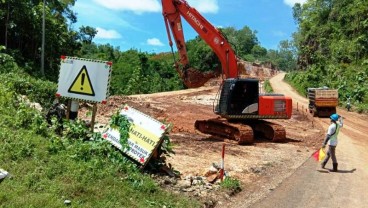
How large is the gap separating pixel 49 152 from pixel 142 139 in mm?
1985

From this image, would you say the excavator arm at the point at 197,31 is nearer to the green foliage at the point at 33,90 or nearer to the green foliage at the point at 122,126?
the green foliage at the point at 33,90

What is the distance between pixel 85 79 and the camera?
9.56 meters

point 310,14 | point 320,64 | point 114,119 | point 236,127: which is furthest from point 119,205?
point 310,14

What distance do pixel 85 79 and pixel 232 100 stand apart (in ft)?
26.6

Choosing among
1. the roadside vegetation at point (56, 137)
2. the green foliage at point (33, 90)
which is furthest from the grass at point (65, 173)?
the green foliage at point (33, 90)

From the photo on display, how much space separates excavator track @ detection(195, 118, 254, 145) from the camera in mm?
16094

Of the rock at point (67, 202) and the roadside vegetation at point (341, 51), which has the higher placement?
the roadside vegetation at point (341, 51)

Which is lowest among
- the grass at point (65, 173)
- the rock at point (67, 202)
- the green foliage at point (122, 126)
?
the rock at point (67, 202)

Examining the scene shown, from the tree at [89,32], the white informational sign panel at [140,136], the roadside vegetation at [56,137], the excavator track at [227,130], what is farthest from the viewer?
the tree at [89,32]

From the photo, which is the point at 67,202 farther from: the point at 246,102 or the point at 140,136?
the point at 246,102

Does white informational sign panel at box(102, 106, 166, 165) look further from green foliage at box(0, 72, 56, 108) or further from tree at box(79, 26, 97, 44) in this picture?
tree at box(79, 26, 97, 44)

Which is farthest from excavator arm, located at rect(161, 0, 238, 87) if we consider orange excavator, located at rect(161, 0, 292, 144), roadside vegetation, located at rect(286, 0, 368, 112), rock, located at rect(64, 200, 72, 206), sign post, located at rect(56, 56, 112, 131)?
roadside vegetation, located at rect(286, 0, 368, 112)

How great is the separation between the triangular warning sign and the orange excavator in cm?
784

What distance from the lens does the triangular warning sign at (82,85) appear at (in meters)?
9.53
